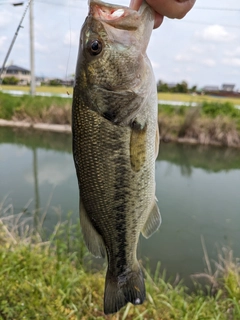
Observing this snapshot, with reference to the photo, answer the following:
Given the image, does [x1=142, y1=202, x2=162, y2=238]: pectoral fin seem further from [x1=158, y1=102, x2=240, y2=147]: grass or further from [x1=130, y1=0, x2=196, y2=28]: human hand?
[x1=158, y1=102, x2=240, y2=147]: grass

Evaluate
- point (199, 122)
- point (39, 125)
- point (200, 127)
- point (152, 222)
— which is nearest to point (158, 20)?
point (152, 222)

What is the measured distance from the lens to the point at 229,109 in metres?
14.3

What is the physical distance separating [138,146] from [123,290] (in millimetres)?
671

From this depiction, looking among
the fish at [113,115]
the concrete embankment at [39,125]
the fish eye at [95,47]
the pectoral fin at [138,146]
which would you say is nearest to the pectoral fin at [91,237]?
the fish at [113,115]

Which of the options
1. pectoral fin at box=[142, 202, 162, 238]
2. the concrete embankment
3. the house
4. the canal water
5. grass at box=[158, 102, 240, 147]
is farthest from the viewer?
the concrete embankment

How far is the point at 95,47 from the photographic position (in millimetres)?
1320

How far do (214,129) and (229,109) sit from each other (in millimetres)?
1669

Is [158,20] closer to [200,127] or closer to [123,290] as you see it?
[123,290]

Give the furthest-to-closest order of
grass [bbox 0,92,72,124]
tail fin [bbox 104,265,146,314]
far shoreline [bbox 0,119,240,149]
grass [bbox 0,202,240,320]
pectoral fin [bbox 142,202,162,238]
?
grass [bbox 0,92,72,124], far shoreline [bbox 0,119,240,149], grass [bbox 0,202,240,320], pectoral fin [bbox 142,202,162,238], tail fin [bbox 104,265,146,314]

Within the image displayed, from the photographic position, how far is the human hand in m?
1.27

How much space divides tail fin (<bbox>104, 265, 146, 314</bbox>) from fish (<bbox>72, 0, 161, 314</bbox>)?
0.04 meters

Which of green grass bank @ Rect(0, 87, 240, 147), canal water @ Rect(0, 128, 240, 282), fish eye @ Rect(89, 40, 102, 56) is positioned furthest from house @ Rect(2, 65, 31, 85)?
green grass bank @ Rect(0, 87, 240, 147)

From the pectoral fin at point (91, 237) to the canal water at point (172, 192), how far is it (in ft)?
11.2

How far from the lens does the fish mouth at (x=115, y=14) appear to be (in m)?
1.26
